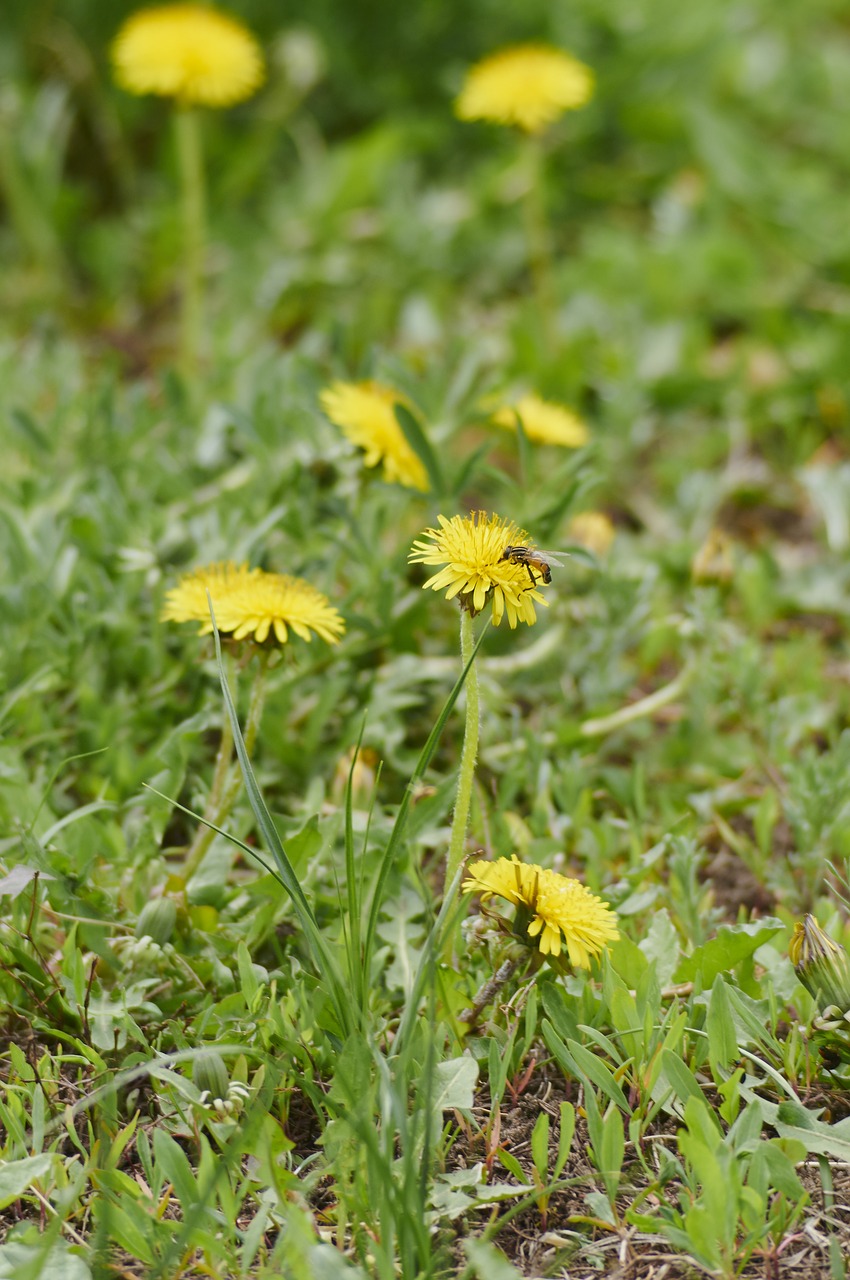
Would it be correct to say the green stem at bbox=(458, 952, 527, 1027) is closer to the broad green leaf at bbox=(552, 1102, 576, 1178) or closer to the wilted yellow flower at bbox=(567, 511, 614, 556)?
the broad green leaf at bbox=(552, 1102, 576, 1178)

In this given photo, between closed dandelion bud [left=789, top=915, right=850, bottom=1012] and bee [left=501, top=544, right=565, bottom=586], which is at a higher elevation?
bee [left=501, top=544, right=565, bottom=586]

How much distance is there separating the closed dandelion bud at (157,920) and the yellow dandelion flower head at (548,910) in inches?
15.7

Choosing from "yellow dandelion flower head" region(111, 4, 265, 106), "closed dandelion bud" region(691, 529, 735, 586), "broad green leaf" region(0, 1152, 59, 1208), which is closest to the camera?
"broad green leaf" region(0, 1152, 59, 1208)

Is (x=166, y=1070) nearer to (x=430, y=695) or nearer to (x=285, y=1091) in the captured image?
(x=285, y=1091)

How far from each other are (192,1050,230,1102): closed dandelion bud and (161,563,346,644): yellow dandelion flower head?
0.51 m

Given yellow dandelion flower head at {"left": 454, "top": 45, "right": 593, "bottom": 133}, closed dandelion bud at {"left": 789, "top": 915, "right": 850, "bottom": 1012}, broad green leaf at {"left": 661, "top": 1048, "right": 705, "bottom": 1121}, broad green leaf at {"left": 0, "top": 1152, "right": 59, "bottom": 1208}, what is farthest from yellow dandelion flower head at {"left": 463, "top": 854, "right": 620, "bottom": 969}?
yellow dandelion flower head at {"left": 454, "top": 45, "right": 593, "bottom": 133}

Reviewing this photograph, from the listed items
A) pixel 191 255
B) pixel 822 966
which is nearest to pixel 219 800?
pixel 822 966

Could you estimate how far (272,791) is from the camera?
1977 millimetres

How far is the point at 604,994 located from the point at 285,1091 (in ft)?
1.37

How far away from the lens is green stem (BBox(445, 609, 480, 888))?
1416 mm

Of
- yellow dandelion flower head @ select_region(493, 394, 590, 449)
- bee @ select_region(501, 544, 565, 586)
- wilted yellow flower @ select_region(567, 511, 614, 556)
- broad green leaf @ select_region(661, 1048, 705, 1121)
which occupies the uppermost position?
bee @ select_region(501, 544, 565, 586)

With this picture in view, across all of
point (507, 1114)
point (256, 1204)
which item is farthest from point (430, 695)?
point (256, 1204)

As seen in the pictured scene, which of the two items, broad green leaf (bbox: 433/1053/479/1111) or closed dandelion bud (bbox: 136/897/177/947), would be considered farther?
closed dandelion bud (bbox: 136/897/177/947)

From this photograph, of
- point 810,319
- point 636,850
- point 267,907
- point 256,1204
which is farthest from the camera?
point 810,319
